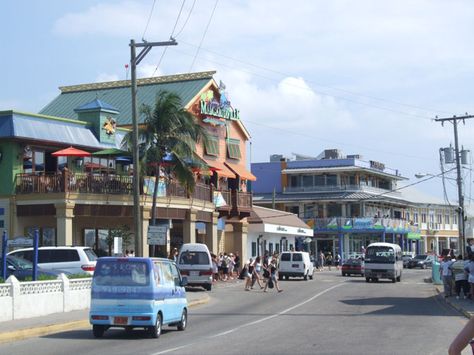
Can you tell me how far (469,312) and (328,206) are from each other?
60.5m

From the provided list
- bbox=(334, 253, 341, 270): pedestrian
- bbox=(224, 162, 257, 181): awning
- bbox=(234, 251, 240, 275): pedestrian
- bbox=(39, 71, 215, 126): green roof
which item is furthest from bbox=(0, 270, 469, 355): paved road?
bbox=(334, 253, 341, 270): pedestrian

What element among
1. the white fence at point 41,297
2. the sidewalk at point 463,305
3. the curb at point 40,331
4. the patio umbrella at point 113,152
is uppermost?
the patio umbrella at point 113,152

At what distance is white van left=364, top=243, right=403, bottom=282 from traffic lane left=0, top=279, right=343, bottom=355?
57.2 feet

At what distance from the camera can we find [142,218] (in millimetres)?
39688

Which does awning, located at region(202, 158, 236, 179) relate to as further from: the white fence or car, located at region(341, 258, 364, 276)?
the white fence

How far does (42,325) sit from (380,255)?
1256 inches

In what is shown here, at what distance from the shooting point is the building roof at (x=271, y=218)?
2387 inches

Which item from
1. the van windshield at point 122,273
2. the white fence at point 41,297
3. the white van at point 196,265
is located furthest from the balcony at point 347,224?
the van windshield at point 122,273

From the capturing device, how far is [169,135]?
38.2 metres

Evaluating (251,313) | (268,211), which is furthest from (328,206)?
(251,313)

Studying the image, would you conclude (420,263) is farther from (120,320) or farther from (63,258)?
(120,320)

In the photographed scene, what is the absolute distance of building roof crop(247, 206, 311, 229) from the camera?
60.6 metres

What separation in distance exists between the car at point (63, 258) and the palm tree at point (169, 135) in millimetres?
8492

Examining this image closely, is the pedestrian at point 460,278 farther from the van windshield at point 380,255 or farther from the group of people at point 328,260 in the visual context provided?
the group of people at point 328,260
